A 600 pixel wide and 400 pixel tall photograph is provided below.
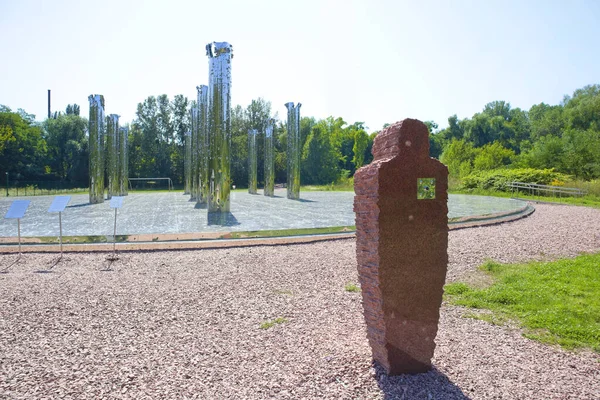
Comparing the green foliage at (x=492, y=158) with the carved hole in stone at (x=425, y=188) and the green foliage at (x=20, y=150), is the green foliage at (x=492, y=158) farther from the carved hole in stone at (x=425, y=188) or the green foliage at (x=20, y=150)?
the green foliage at (x=20, y=150)

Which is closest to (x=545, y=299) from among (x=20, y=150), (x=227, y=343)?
(x=227, y=343)

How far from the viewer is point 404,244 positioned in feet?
11.8

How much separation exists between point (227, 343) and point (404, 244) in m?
1.96

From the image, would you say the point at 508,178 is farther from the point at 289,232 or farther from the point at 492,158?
the point at 289,232

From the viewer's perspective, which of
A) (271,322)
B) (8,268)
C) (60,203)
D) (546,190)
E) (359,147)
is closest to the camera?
(271,322)

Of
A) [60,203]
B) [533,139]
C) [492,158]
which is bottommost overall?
[60,203]

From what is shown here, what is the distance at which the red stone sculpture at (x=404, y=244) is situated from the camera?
354cm

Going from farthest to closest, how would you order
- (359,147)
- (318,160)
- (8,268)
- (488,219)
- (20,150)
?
1. (359,147)
2. (318,160)
3. (20,150)
4. (488,219)
5. (8,268)

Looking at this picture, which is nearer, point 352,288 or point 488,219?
point 352,288

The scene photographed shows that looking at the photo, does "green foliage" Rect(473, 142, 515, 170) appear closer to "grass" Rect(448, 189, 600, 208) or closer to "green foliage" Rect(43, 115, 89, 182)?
"grass" Rect(448, 189, 600, 208)

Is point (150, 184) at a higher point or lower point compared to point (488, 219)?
higher

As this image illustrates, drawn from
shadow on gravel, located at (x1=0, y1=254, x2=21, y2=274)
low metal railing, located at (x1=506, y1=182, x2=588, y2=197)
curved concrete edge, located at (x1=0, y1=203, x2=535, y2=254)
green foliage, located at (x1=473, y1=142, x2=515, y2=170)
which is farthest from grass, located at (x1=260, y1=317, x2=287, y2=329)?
green foliage, located at (x1=473, y1=142, x2=515, y2=170)

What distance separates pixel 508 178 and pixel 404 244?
29563 millimetres

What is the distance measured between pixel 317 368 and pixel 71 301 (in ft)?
11.9
